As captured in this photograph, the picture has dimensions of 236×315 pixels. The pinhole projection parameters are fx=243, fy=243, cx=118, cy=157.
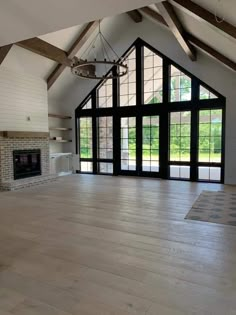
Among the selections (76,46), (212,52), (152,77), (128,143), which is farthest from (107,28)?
(128,143)

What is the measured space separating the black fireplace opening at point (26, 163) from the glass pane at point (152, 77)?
13.8 feet

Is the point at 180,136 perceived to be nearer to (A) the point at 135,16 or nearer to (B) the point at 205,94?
(B) the point at 205,94

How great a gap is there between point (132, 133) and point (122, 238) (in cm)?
594

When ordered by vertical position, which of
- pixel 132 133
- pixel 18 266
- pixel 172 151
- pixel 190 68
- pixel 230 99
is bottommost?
pixel 18 266

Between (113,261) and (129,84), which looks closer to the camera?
(113,261)

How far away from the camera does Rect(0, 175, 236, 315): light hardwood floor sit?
2.01 metres

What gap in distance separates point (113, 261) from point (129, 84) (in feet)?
23.7

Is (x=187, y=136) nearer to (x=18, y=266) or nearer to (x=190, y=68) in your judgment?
(x=190, y=68)

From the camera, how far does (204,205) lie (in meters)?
4.94

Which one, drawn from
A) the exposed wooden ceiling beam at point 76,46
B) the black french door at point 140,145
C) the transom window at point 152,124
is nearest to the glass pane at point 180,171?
the transom window at point 152,124

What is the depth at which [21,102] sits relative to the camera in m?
7.55

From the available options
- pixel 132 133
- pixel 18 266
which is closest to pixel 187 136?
pixel 132 133

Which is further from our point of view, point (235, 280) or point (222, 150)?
point (222, 150)

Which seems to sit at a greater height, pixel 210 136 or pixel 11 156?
pixel 210 136
